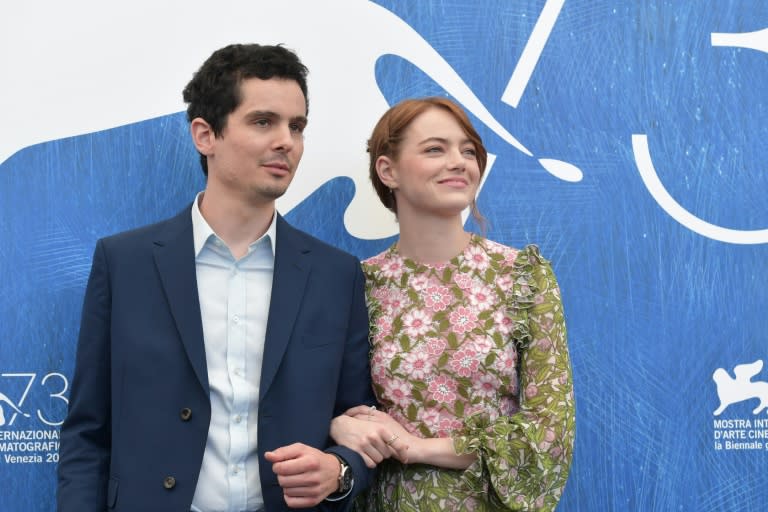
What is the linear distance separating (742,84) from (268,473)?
5.47 ft

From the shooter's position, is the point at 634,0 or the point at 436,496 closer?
the point at 436,496

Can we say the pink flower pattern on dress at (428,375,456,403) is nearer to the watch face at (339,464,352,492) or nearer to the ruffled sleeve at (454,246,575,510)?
the ruffled sleeve at (454,246,575,510)

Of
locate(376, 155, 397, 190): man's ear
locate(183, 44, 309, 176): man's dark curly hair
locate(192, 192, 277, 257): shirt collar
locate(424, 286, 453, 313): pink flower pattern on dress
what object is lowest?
locate(424, 286, 453, 313): pink flower pattern on dress

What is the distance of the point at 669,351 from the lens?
7.53ft

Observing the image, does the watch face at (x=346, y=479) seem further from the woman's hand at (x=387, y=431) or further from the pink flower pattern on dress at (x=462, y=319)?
the pink flower pattern on dress at (x=462, y=319)

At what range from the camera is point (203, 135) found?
1918 mm

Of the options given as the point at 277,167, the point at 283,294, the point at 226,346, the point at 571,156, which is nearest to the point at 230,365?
the point at 226,346

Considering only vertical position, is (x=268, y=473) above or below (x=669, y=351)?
below

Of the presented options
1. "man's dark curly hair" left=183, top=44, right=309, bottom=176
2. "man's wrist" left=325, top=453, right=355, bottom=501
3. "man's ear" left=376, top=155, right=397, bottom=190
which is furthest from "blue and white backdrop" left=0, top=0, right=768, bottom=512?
"man's wrist" left=325, top=453, right=355, bottom=501

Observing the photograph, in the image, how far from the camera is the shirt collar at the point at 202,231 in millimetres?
1835

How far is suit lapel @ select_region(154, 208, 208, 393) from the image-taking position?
1709 millimetres

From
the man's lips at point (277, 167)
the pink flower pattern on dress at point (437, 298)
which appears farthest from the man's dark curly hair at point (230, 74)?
the pink flower pattern on dress at point (437, 298)

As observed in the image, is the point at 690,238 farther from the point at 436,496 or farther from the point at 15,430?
Result: the point at 15,430

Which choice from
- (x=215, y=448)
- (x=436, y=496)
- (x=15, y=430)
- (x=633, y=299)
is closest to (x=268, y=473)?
(x=215, y=448)
